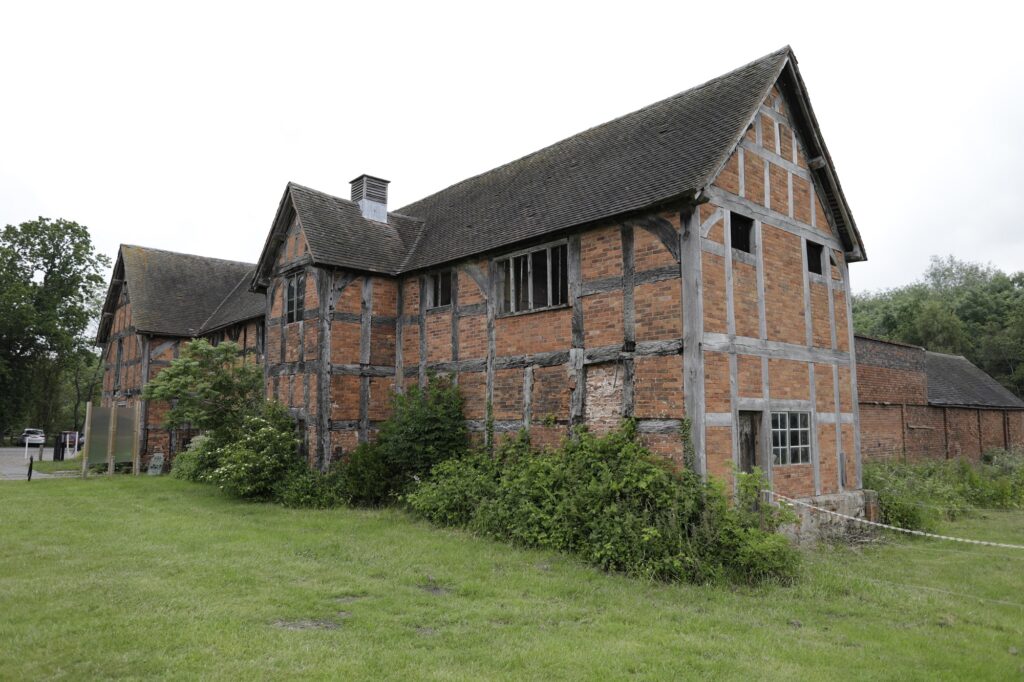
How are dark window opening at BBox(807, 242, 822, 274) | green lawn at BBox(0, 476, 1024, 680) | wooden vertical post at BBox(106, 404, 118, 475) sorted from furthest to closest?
1. wooden vertical post at BBox(106, 404, 118, 475)
2. dark window opening at BBox(807, 242, 822, 274)
3. green lawn at BBox(0, 476, 1024, 680)

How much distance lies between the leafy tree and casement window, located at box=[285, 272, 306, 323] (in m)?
2.55

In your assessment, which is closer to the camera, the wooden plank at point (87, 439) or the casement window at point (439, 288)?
the casement window at point (439, 288)

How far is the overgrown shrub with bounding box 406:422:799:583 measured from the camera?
9.34 metres

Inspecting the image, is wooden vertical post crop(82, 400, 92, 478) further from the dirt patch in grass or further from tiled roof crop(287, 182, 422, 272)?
the dirt patch in grass

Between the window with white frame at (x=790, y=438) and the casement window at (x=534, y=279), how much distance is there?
474 cm

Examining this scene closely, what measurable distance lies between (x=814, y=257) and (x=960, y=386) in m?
18.8

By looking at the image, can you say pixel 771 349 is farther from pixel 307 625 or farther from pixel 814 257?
pixel 307 625

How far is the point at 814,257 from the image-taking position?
47.1ft

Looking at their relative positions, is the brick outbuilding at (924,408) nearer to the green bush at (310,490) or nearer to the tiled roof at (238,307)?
the green bush at (310,490)

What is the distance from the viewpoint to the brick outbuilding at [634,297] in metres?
11.5

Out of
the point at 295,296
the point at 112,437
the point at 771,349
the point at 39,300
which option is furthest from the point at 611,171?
the point at 39,300

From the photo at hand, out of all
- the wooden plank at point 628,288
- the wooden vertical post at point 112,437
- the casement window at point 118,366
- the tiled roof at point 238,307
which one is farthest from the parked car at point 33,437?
the wooden plank at point 628,288

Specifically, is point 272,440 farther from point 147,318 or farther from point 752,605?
point 147,318

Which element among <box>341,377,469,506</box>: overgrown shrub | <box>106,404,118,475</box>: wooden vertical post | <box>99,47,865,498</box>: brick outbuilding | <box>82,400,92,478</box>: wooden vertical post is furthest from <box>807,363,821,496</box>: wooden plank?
<box>106,404,118,475</box>: wooden vertical post
